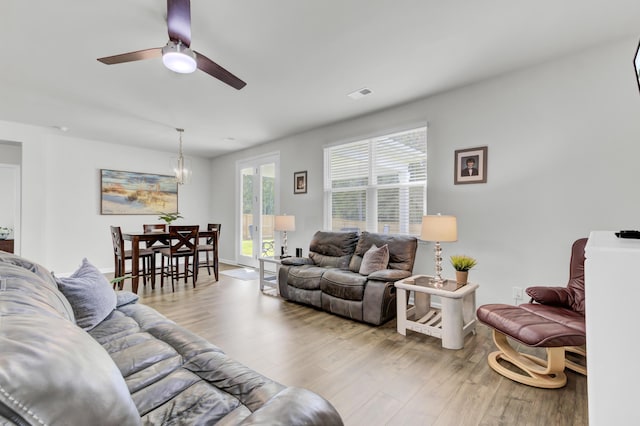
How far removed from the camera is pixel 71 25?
7.32 feet

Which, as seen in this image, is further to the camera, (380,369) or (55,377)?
(380,369)

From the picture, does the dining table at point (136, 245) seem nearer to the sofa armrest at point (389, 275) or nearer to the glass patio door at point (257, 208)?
the glass patio door at point (257, 208)

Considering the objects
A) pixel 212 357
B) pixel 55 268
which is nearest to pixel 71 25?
pixel 212 357

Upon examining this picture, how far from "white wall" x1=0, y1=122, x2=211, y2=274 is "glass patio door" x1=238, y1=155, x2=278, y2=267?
1979 millimetres

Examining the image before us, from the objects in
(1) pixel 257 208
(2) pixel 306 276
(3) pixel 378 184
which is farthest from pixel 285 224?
(1) pixel 257 208

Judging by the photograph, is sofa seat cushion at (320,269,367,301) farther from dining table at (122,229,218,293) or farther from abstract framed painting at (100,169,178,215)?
abstract framed painting at (100,169,178,215)

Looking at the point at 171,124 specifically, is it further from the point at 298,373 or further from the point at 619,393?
the point at 619,393

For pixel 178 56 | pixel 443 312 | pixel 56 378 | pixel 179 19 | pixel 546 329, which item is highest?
pixel 179 19

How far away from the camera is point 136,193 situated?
6.10 m

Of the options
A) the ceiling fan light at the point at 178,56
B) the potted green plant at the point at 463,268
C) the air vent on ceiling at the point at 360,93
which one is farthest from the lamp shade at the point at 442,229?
the ceiling fan light at the point at 178,56

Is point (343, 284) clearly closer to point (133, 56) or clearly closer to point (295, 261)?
point (295, 261)

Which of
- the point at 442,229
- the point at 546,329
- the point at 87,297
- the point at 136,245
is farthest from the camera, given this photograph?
the point at 136,245

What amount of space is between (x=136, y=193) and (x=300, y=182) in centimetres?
366

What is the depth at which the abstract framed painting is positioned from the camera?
573cm
